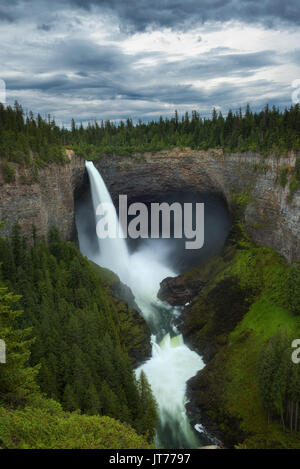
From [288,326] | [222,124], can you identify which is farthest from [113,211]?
[288,326]

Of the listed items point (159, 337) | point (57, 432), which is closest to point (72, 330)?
point (57, 432)

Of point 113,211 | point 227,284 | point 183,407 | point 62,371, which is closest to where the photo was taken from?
point 62,371

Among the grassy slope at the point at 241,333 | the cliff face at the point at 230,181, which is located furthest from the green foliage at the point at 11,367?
the cliff face at the point at 230,181

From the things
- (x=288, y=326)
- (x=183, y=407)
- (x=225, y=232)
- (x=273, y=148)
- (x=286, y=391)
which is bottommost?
(x=183, y=407)

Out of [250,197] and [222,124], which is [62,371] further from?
[222,124]

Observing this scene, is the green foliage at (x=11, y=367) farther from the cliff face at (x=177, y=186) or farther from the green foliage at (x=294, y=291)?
the green foliage at (x=294, y=291)

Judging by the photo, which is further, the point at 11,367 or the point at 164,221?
Result: the point at 164,221

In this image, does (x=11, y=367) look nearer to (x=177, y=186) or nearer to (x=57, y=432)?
(x=57, y=432)
